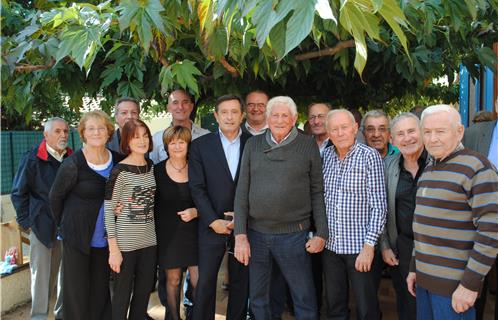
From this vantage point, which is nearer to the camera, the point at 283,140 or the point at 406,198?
the point at 406,198

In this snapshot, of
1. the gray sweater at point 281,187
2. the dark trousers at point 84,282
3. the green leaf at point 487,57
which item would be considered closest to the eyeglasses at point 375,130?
the gray sweater at point 281,187

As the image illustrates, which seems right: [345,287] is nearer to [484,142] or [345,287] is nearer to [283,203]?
[283,203]

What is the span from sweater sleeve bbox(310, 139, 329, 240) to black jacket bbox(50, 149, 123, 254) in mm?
1638

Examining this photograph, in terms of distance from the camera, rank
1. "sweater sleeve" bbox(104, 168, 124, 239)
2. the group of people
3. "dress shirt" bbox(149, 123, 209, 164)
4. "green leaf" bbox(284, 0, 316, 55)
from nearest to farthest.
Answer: "green leaf" bbox(284, 0, 316, 55), the group of people, "sweater sleeve" bbox(104, 168, 124, 239), "dress shirt" bbox(149, 123, 209, 164)

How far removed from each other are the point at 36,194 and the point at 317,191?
106 inches

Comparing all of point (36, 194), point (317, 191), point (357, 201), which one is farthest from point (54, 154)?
point (357, 201)

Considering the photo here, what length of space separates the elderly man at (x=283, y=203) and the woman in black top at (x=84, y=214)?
3.69 feet

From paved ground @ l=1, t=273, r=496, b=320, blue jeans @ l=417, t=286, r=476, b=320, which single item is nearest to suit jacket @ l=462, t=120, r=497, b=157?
blue jeans @ l=417, t=286, r=476, b=320

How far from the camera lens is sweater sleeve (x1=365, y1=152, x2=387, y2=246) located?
2.97 meters

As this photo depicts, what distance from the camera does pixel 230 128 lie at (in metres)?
3.51

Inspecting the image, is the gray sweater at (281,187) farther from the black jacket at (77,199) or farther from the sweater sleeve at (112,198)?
the black jacket at (77,199)

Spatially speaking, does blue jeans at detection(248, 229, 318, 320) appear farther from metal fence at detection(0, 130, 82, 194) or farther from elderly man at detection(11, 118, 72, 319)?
metal fence at detection(0, 130, 82, 194)

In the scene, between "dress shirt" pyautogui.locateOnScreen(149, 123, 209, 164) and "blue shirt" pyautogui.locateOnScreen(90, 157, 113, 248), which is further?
"dress shirt" pyautogui.locateOnScreen(149, 123, 209, 164)

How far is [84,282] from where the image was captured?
346 cm
